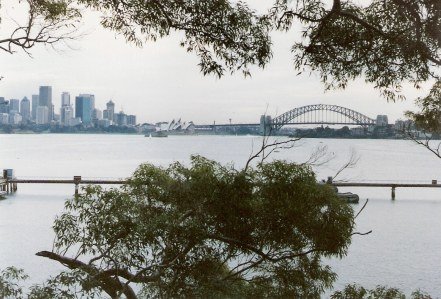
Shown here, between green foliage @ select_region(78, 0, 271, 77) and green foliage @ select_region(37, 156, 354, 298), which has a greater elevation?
green foliage @ select_region(78, 0, 271, 77)

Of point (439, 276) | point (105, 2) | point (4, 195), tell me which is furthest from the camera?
point (4, 195)

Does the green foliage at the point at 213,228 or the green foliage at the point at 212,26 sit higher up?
the green foliage at the point at 212,26

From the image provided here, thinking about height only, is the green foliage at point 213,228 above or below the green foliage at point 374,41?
below

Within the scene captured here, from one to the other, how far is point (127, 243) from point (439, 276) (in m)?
15.0

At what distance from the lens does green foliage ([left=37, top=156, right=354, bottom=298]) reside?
827 cm

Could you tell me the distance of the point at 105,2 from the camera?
25.8 feet

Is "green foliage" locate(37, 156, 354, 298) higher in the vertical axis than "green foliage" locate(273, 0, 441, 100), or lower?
lower

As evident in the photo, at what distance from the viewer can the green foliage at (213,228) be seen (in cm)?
827

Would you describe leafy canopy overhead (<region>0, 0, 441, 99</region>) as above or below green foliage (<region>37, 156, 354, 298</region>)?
above

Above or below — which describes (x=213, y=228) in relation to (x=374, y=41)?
below

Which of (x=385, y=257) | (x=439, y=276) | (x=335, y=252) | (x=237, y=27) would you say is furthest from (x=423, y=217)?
(x=237, y=27)

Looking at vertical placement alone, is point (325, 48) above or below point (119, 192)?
above

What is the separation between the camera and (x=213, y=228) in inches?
345

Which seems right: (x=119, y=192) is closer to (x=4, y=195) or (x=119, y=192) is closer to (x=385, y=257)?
(x=385, y=257)
